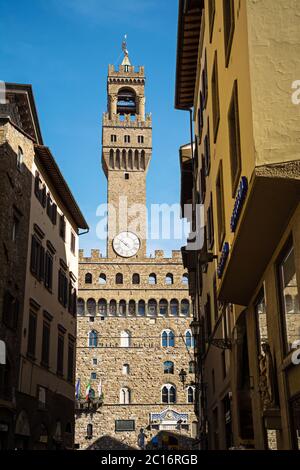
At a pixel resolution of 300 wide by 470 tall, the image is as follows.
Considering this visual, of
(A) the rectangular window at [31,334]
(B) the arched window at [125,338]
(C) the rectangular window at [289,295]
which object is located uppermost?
(B) the arched window at [125,338]

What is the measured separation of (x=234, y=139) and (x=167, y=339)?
46351 mm

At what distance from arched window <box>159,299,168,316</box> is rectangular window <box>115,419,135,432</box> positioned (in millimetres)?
10019

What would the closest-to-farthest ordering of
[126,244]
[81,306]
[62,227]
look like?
[62,227] < [81,306] < [126,244]

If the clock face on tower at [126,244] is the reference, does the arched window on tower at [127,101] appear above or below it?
above

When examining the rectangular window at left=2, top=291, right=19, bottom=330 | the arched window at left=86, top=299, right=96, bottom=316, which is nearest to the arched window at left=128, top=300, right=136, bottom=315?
the arched window at left=86, top=299, right=96, bottom=316

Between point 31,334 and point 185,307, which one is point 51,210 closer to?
point 31,334

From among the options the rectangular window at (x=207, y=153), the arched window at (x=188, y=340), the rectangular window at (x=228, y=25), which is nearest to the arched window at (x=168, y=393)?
the arched window at (x=188, y=340)

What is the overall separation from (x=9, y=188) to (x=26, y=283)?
3533 mm

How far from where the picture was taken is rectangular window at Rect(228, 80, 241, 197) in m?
10.5

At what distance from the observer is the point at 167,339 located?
186 ft

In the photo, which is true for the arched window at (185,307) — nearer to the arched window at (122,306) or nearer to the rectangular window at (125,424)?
the arched window at (122,306)

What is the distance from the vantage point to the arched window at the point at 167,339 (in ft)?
185

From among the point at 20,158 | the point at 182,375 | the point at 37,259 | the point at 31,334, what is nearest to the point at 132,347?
the point at 182,375

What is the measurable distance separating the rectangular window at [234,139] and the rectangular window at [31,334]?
1235cm
